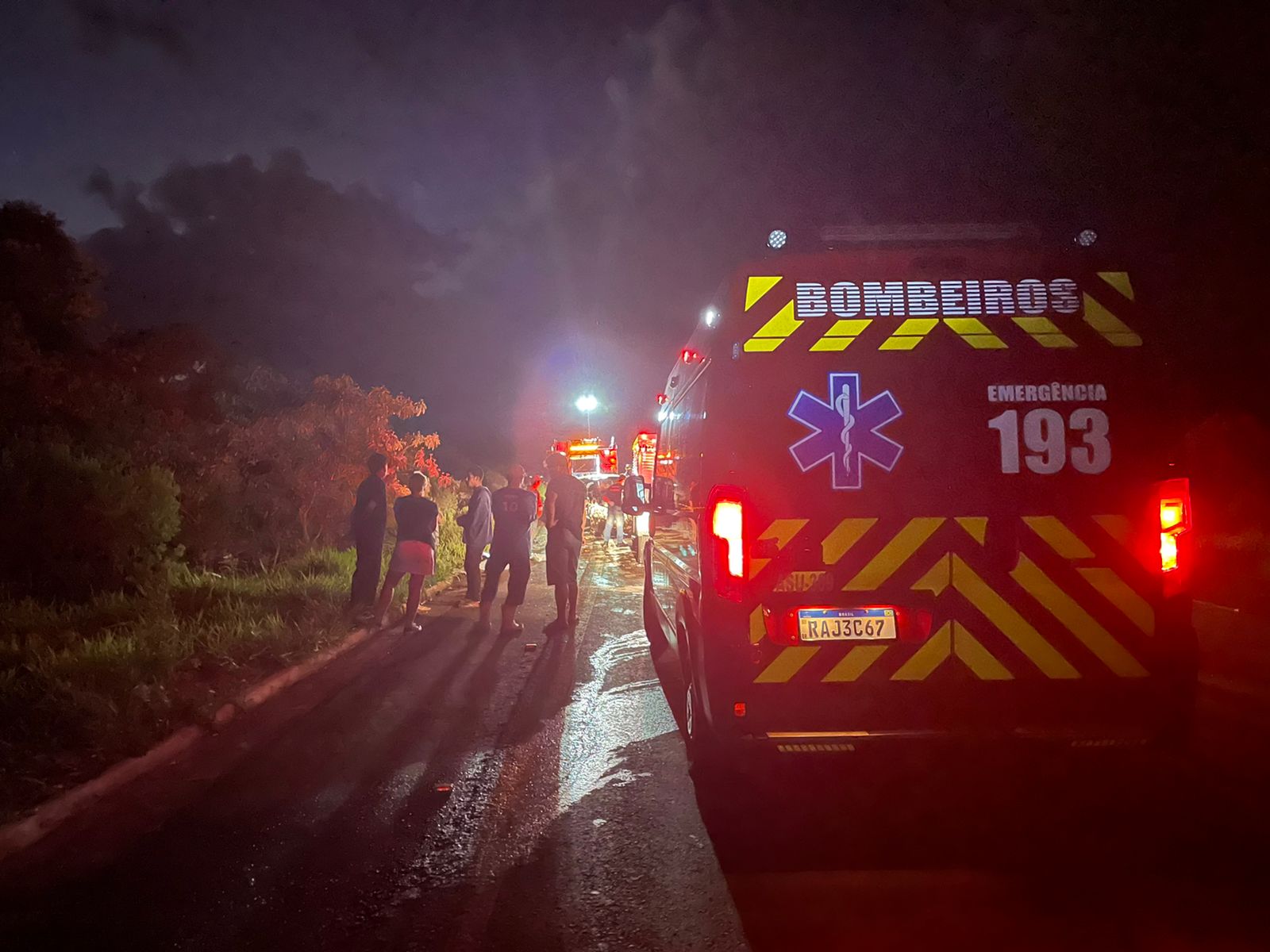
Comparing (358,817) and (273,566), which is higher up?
(273,566)

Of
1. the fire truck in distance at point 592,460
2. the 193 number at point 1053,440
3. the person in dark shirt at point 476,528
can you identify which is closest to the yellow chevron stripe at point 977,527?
the 193 number at point 1053,440

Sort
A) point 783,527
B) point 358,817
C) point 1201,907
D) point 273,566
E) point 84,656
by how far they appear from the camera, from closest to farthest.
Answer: point 1201,907 → point 783,527 → point 358,817 → point 84,656 → point 273,566

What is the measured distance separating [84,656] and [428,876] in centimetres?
461

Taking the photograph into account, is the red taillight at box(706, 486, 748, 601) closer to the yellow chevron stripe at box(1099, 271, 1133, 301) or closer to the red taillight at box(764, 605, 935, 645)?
the red taillight at box(764, 605, 935, 645)

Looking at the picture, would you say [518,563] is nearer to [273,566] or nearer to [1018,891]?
[273,566]

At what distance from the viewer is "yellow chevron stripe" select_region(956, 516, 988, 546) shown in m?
3.96

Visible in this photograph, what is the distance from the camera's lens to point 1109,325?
160 inches

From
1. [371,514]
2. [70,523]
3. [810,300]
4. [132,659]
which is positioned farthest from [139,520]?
[810,300]

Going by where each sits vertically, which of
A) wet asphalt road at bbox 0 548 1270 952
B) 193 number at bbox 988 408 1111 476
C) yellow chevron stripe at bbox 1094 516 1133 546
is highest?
193 number at bbox 988 408 1111 476

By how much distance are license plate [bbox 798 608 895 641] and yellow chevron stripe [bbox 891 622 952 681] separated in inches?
5.6

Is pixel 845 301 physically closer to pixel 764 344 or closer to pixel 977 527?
pixel 764 344

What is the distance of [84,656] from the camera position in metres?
6.82

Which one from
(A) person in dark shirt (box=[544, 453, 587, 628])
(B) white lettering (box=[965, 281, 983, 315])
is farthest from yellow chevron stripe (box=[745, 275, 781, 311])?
(A) person in dark shirt (box=[544, 453, 587, 628])

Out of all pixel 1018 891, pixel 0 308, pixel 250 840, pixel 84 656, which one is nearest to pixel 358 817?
pixel 250 840
